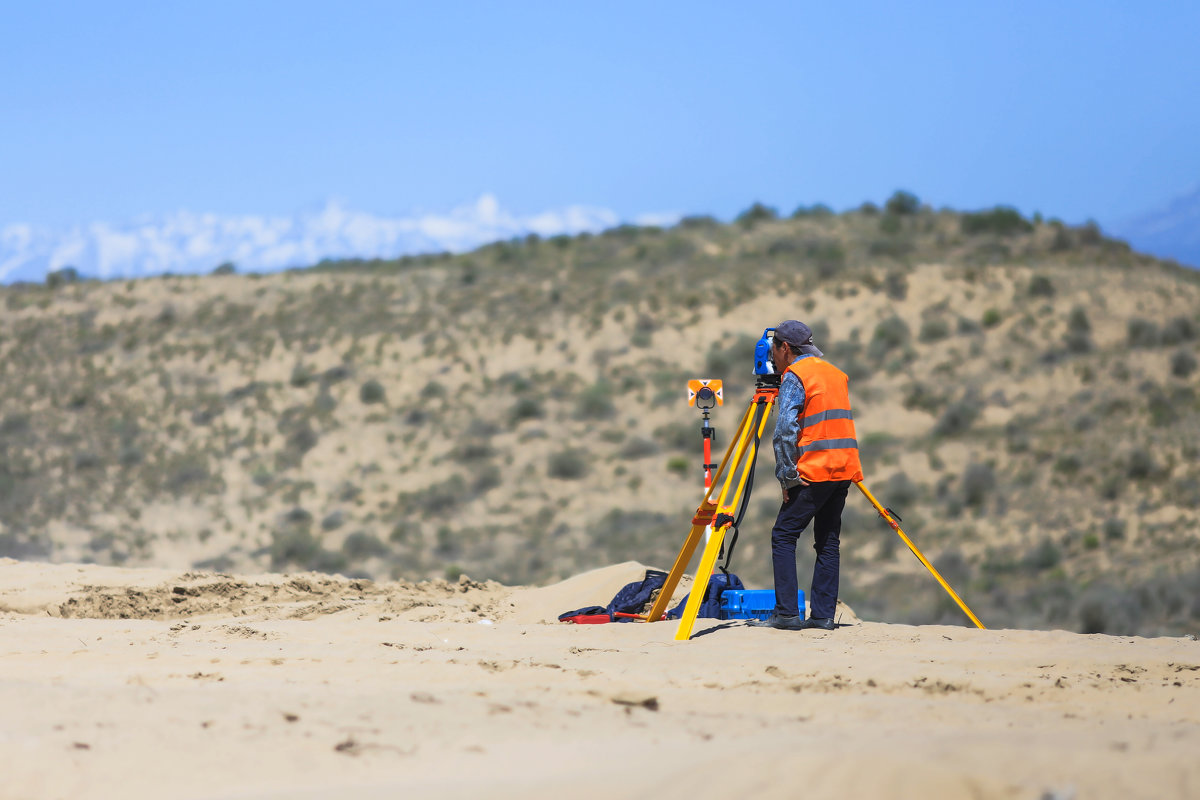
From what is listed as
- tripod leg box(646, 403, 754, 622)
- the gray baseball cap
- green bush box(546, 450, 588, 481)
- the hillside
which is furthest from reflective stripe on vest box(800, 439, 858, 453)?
green bush box(546, 450, 588, 481)

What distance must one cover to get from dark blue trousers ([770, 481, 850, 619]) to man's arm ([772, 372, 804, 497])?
0.45 feet

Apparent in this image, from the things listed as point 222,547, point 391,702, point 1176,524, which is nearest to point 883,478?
point 1176,524

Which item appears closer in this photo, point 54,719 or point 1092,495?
point 54,719

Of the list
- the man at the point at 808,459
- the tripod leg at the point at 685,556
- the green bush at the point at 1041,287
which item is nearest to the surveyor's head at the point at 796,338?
the man at the point at 808,459

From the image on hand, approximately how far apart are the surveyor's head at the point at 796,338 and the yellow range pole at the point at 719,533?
13.3 inches

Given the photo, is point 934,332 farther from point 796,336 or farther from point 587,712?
point 587,712

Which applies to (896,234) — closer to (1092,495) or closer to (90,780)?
(1092,495)

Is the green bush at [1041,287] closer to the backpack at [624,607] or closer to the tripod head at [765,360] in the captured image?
the backpack at [624,607]

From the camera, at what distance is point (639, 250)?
1422 inches

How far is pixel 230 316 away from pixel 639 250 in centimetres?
1348

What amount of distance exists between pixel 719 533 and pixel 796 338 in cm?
129

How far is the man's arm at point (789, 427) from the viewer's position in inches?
249

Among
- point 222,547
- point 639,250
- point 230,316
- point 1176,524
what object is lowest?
point 222,547

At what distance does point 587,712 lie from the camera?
4.29m
